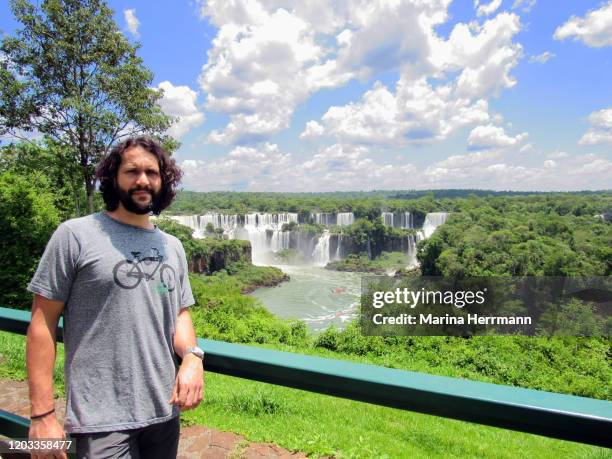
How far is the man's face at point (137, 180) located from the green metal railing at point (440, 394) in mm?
467

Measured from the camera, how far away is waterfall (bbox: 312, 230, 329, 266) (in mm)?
51344

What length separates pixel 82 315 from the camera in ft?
3.54

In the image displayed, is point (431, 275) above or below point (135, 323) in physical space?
below

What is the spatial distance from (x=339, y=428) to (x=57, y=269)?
231cm

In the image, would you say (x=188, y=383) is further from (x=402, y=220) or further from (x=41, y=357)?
(x=402, y=220)

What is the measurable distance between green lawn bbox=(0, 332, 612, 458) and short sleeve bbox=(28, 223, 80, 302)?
4.41ft

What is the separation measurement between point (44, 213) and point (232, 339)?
23.9 feet

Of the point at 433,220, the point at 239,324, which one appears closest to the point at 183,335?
the point at 239,324

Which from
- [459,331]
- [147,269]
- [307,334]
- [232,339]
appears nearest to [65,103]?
[232,339]

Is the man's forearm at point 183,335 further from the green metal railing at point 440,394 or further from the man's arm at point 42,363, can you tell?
the man's arm at point 42,363

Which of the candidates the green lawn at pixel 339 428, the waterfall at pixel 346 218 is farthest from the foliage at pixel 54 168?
the waterfall at pixel 346 218

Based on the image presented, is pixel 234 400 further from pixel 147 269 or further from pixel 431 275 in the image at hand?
pixel 431 275

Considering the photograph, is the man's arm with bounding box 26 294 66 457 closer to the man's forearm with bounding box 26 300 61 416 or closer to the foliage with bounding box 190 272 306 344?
the man's forearm with bounding box 26 300 61 416

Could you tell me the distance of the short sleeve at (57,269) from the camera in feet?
3.39
